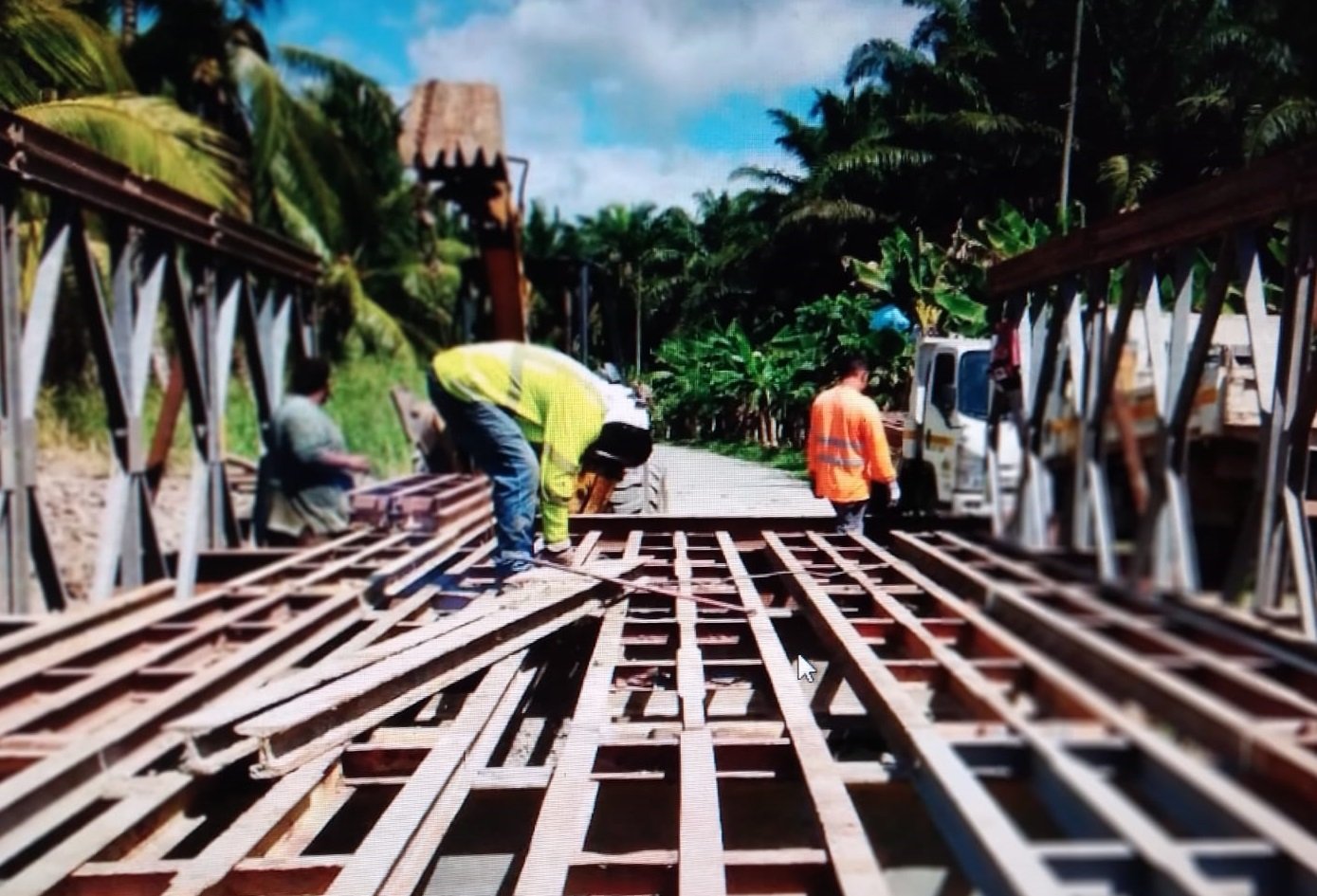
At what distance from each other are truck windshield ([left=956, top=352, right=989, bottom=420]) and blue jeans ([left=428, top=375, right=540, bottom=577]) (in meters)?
1.22

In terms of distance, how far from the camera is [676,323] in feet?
5.29

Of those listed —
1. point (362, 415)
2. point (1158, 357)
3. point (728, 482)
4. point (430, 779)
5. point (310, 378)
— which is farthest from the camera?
point (362, 415)

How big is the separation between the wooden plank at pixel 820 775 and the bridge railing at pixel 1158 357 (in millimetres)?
773

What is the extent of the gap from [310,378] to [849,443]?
3.99 meters

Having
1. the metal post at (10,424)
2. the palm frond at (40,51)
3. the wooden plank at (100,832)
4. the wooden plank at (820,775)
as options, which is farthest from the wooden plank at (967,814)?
the metal post at (10,424)

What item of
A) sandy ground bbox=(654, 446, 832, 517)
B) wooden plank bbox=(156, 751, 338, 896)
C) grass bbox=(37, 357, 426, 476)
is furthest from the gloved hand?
grass bbox=(37, 357, 426, 476)

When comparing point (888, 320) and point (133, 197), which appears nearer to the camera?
point (888, 320)

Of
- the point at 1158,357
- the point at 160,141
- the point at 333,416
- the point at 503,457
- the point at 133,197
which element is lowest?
the point at 503,457

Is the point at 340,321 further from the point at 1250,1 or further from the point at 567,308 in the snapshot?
the point at 1250,1

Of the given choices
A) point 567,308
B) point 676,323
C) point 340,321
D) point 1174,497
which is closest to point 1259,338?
Answer: point 1174,497

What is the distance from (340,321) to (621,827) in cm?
457

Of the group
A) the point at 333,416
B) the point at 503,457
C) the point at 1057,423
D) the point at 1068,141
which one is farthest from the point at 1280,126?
the point at 333,416

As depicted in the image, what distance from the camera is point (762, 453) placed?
1.67 meters

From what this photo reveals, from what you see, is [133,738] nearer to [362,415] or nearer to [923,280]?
Result: [923,280]
